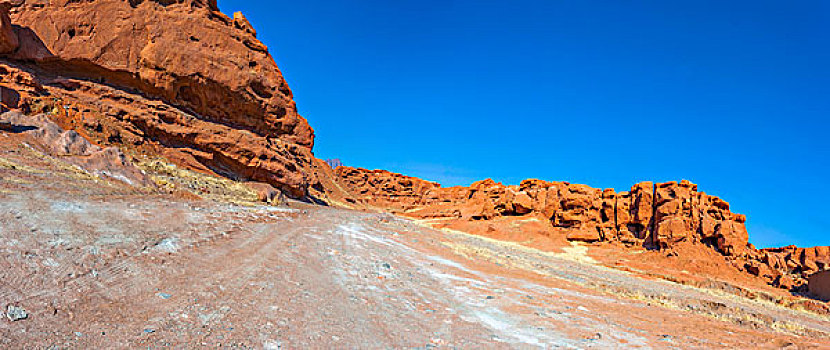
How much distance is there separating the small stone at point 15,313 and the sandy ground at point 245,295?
60 millimetres

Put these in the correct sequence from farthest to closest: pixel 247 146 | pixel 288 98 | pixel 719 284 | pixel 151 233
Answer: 1. pixel 288 98
2. pixel 247 146
3. pixel 719 284
4. pixel 151 233

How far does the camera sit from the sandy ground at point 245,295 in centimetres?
410

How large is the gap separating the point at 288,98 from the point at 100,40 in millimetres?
18147

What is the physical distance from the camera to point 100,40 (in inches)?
1074

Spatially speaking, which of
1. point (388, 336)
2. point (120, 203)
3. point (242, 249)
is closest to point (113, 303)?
point (388, 336)

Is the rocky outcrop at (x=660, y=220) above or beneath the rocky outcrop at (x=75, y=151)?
above

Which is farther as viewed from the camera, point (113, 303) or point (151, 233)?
point (151, 233)

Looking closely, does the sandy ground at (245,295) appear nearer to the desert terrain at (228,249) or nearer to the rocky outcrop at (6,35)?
the desert terrain at (228,249)

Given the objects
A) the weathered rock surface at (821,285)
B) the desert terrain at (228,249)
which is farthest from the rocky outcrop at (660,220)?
the weathered rock surface at (821,285)

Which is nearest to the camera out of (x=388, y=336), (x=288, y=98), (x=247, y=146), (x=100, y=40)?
(x=388, y=336)

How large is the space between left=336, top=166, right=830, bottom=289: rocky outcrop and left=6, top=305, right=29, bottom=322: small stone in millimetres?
40519

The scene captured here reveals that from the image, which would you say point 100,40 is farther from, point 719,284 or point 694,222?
point 694,222

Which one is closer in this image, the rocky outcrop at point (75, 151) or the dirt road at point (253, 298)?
the dirt road at point (253, 298)

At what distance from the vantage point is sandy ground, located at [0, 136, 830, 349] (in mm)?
4102
